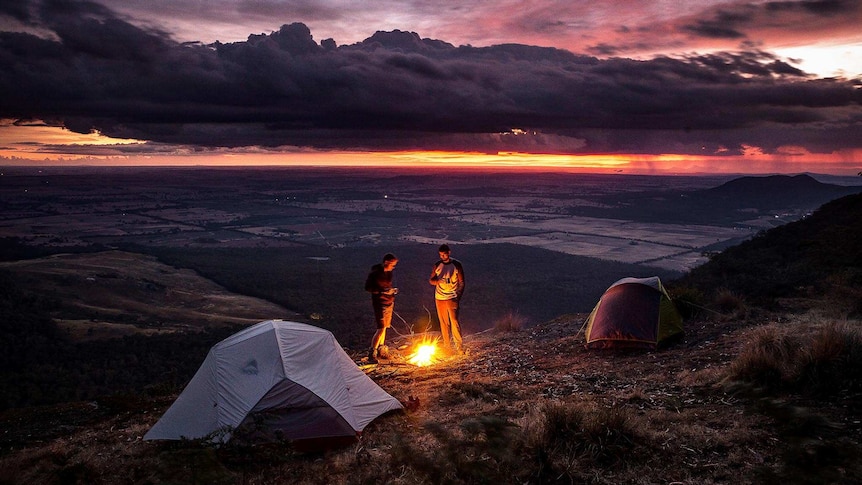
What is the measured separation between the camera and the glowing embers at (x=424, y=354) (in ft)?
45.3

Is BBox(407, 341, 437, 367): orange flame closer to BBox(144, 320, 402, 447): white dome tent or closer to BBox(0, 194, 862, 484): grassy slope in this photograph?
BBox(0, 194, 862, 484): grassy slope

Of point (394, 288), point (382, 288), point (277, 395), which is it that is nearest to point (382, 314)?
point (382, 288)

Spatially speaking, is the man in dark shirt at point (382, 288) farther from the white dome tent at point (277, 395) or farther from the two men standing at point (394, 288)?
the white dome tent at point (277, 395)

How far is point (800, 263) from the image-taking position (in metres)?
25.1

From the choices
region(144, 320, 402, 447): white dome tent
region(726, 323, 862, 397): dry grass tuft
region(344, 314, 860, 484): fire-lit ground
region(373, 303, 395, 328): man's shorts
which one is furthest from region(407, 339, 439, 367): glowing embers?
region(726, 323, 862, 397): dry grass tuft

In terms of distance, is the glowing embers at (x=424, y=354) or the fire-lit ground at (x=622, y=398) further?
the glowing embers at (x=424, y=354)

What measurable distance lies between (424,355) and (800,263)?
69.4 feet

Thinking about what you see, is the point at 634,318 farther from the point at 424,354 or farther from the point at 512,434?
the point at 512,434

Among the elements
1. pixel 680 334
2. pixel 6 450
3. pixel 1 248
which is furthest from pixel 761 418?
pixel 1 248

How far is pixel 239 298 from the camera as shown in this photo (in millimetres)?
76500

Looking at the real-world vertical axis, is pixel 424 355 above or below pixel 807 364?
below

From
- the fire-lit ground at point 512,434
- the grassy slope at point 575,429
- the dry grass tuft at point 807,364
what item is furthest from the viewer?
the dry grass tuft at point 807,364

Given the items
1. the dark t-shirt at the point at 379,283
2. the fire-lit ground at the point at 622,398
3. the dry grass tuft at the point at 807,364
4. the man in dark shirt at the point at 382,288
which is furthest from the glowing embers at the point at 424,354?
the dry grass tuft at the point at 807,364

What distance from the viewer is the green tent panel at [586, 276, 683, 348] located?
13.0m
